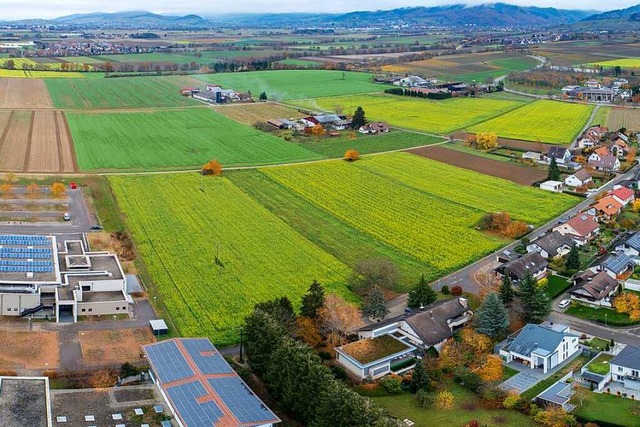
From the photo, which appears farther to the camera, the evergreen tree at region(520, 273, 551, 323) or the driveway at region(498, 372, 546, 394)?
the evergreen tree at region(520, 273, 551, 323)

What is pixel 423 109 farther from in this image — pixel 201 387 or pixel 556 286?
pixel 201 387

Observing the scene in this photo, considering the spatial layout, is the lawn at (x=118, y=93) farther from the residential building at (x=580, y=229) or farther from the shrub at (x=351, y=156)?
the residential building at (x=580, y=229)

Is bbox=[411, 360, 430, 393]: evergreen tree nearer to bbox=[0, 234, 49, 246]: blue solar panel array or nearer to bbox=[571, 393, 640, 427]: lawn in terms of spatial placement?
bbox=[571, 393, 640, 427]: lawn

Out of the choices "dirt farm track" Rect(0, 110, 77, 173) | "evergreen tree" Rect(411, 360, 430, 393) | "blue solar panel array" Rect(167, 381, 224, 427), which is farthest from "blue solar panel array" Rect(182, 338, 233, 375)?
"dirt farm track" Rect(0, 110, 77, 173)

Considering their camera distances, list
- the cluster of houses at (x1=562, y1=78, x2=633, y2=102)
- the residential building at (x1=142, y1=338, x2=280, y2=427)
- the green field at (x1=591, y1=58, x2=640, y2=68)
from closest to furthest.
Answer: the residential building at (x1=142, y1=338, x2=280, y2=427) < the cluster of houses at (x1=562, y1=78, x2=633, y2=102) < the green field at (x1=591, y1=58, x2=640, y2=68)

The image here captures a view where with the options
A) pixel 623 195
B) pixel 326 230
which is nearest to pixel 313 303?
pixel 326 230

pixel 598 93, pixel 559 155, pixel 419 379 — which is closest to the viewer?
pixel 419 379
